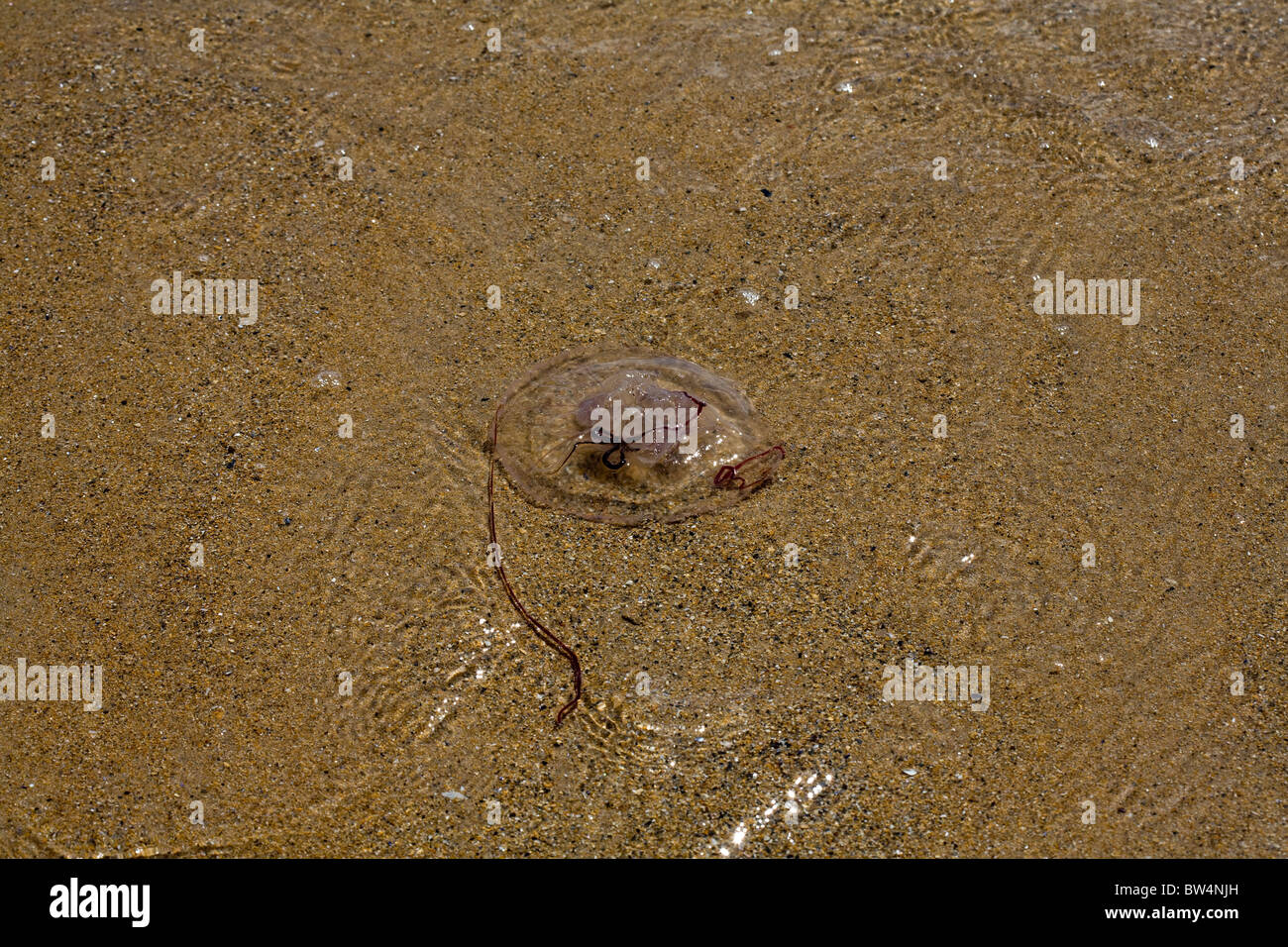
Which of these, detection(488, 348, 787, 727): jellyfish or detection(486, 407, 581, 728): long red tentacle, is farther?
detection(488, 348, 787, 727): jellyfish

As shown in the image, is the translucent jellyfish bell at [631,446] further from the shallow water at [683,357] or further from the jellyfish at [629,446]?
the shallow water at [683,357]

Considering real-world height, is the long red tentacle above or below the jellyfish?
below

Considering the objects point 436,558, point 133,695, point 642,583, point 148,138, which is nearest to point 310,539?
point 436,558

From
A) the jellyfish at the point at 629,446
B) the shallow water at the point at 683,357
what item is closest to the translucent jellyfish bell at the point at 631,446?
the jellyfish at the point at 629,446

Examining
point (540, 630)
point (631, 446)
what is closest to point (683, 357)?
point (631, 446)

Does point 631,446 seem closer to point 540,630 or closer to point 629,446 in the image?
point 629,446

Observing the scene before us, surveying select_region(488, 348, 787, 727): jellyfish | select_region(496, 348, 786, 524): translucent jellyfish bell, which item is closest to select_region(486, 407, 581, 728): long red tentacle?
select_region(488, 348, 787, 727): jellyfish

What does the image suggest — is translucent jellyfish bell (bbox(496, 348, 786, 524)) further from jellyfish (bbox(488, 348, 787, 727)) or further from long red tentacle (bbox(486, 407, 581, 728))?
long red tentacle (bbox(486, 407, 581, 728))

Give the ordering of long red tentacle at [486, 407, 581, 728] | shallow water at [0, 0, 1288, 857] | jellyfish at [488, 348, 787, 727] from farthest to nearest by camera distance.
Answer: jellyfish at [488, 348, 787, 727] < long red tentacle at [486, 407, 581, 728] < shallow water at [0, 0, 1288, 857]
